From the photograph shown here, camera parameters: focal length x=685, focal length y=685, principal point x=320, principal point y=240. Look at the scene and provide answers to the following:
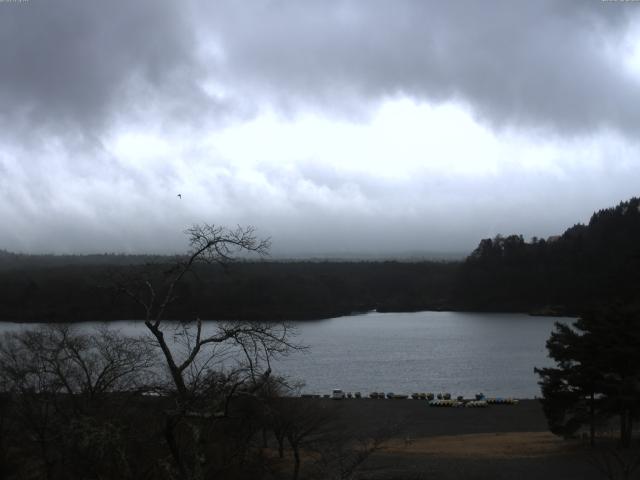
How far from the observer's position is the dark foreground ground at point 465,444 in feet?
53.8

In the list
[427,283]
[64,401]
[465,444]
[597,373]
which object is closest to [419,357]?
[465,444]

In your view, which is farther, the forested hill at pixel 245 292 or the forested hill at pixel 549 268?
the forested hill at pixel 549 268

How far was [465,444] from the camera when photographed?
2242cm

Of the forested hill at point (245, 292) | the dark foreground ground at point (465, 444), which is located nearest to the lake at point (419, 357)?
the forested hill at point (245, 292)

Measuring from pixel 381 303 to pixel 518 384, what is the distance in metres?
67.2

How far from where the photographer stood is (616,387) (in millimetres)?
17172

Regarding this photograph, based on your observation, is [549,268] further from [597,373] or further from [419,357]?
[597,373]

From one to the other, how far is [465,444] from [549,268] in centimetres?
7692

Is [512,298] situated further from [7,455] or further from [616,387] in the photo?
[7,455]

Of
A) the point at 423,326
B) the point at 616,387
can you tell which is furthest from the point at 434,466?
the point at 423,326

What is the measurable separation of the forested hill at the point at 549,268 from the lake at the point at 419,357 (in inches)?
501

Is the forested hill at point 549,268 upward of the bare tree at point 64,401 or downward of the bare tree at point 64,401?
upward

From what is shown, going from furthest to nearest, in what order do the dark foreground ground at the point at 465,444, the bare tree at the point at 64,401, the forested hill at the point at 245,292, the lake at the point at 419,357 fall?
the lake at the point at 419,357 → the forested hill at the point at 245,292 → the dark foreground ground at the point at 465,444 → the bare tree at the point at 64,401

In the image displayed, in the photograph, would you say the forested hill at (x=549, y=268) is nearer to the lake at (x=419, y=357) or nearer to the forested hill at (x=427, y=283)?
the forested hill at (x=427, y=283)
